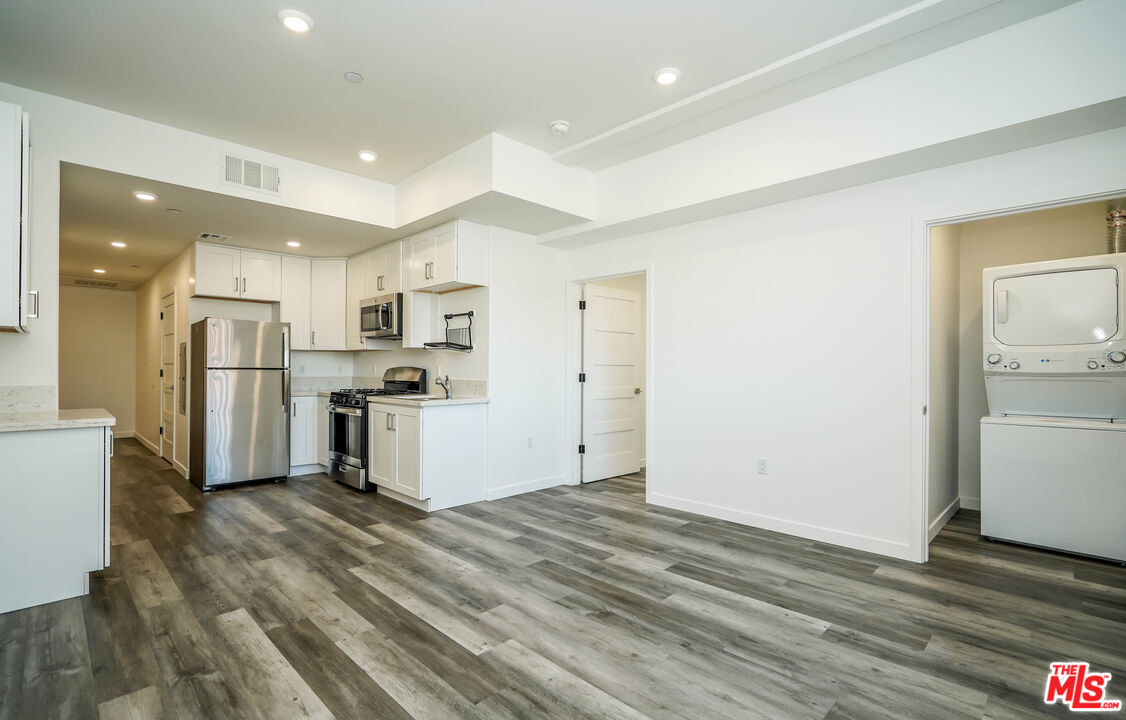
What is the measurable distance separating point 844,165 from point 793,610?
250cm

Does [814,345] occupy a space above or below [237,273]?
below

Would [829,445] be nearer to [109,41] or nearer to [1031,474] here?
[1031,474]

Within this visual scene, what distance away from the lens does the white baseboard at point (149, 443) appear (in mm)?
7059

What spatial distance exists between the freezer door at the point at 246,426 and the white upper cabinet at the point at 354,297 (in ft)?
2.69

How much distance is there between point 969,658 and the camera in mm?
2135

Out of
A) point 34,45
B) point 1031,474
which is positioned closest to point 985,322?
point 1031,474

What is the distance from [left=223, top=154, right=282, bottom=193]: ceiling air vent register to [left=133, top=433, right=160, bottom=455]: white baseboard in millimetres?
4948

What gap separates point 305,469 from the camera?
5.79 meters

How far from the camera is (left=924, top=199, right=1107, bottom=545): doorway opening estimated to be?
388 centimetres

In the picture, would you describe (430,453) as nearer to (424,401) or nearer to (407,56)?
(424,401)

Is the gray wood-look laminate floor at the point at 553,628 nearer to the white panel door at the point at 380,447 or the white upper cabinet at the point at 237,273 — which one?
the white panel door at the point at 380,447

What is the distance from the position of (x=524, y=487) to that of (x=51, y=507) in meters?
3.25

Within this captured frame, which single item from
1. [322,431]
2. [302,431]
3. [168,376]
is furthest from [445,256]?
[168,376]

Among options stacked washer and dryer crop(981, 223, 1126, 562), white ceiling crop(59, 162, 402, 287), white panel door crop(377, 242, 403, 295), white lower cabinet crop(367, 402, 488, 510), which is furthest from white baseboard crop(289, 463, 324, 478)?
stacked washer and dryer crop(981, 223, 1126, 562)
